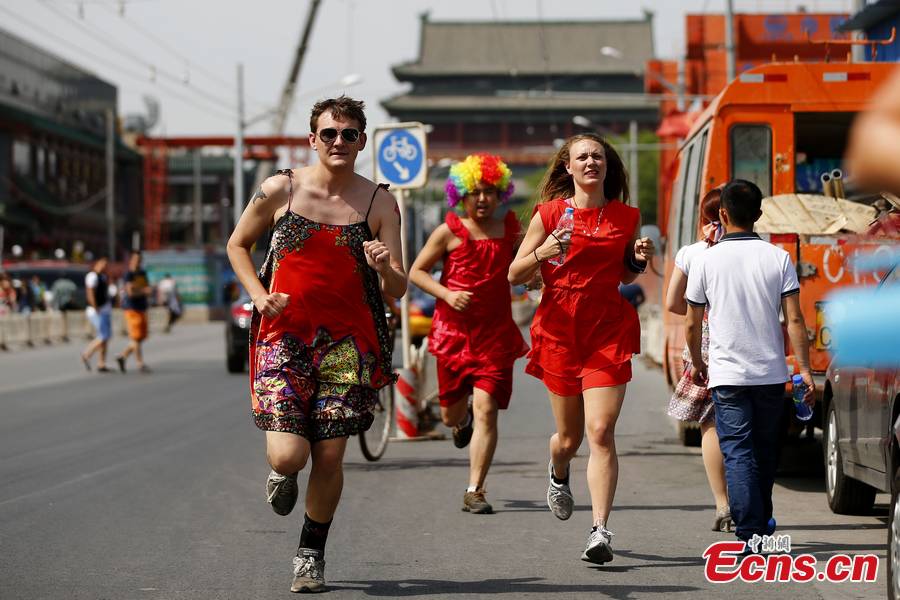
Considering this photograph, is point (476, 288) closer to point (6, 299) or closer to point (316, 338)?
point (316, 338)

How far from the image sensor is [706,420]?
789cm

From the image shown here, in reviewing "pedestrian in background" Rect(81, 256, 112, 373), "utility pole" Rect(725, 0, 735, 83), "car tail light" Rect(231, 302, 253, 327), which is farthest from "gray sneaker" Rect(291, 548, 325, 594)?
"utility pole" Rect(725, 0, 735, 83)

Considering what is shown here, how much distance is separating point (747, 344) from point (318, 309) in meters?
1.86

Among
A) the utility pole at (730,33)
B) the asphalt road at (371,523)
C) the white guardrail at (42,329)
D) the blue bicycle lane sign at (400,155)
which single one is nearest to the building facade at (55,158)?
the white guardrail at (42,329)

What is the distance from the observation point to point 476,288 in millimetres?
8672

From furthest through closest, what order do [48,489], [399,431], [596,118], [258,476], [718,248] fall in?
1. [596,118]
2. [399,431]
3. [258,476]
4. [48,489]
5. [718,248]

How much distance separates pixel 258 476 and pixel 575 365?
3.94 metres

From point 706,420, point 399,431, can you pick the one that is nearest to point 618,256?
point 706,420

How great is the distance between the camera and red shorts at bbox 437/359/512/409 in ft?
28.1

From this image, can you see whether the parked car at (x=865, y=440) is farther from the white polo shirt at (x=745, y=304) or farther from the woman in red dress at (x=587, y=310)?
the woman in red dress at (x=587, y=310)

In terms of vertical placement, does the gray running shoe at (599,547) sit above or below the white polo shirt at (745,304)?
below

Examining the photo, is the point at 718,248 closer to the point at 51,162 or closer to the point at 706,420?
the point at 706,420

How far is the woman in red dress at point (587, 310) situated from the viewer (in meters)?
6.78

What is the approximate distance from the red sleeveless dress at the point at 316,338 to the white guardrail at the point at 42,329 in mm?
26215
